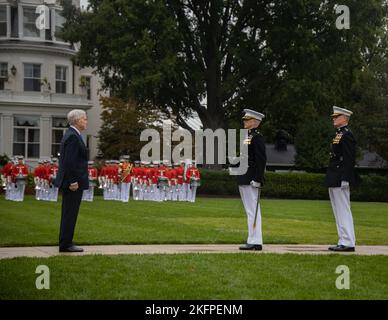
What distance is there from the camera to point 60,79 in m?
50.5

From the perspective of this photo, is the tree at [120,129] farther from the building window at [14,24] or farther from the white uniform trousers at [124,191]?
the white uniform trousers at [124,191]

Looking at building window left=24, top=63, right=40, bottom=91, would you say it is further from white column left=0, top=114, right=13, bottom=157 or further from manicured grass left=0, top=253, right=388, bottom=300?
manicured grass left=0, top=253, right=388, bottom=300

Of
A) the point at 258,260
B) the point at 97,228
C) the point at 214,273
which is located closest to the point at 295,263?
the point at 258,260

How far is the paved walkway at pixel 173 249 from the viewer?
35.0 ft

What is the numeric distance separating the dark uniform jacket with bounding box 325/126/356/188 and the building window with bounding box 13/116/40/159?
1511 inches

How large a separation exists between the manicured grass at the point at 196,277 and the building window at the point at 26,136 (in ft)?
129

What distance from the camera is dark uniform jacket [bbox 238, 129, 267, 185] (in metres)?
11.4

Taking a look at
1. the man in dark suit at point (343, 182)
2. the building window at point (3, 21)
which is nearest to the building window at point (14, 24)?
the building window at point (3, 21)

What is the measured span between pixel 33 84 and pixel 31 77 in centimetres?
50

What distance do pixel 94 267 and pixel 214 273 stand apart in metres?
1.52

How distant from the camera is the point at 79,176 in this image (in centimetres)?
1077

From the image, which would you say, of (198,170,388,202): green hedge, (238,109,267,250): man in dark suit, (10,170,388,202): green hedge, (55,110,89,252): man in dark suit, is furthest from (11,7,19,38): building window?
(238,109,267,250): man in dark suit

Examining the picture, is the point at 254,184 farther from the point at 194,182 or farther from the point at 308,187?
the point at 308,187
